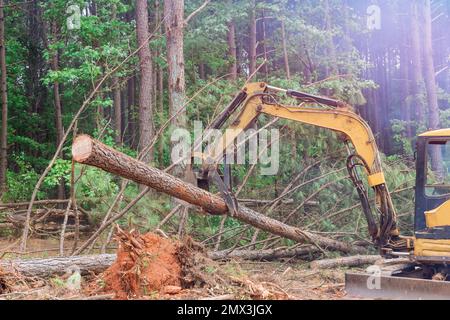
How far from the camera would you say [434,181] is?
707 centimetres

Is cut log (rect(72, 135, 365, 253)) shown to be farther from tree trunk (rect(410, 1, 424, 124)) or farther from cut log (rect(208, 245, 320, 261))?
tree trunk (rect(410, 1, 424, 124))

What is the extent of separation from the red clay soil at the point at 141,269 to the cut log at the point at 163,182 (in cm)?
69

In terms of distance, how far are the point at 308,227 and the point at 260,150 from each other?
175cm

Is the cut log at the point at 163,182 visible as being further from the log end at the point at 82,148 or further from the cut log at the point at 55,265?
the cut log at the point at 55,265

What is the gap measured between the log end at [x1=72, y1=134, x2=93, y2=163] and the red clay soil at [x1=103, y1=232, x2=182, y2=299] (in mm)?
999

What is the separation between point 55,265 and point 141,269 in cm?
142

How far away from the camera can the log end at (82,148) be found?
225 inches

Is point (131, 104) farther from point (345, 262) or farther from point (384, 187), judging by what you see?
point (384, 187)

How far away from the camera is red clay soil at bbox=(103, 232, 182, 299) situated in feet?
19.5

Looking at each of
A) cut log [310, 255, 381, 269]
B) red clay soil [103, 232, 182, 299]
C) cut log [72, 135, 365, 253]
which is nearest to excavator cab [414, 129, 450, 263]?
cut log [310, 255, 381, 269]

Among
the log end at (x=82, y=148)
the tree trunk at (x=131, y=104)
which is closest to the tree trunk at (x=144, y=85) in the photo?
the tree trunk at (x=131, y=104)

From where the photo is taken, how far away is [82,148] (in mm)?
5734
